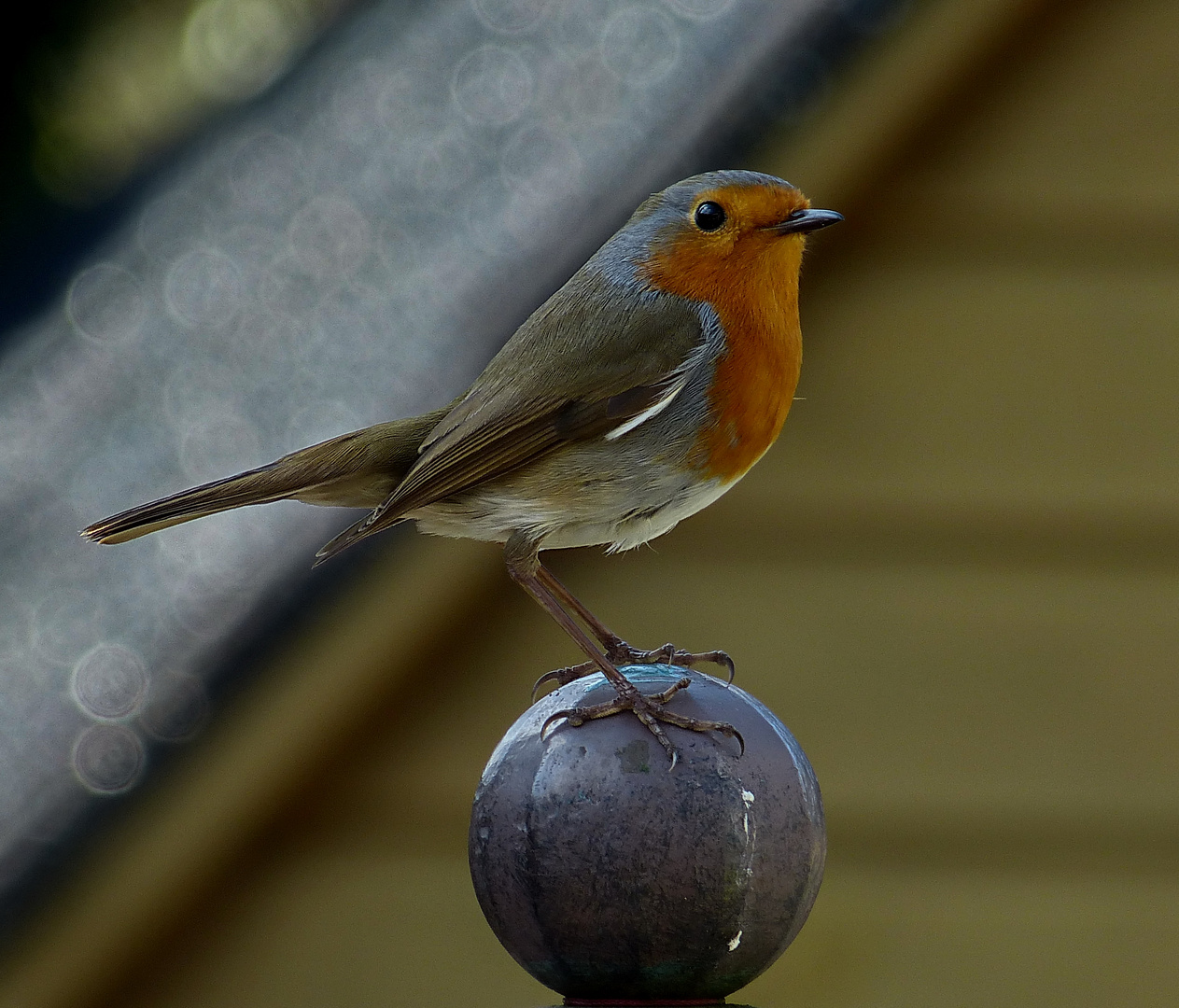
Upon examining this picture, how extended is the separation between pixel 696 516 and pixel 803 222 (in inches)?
32.6

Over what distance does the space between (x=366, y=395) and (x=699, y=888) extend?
1.36 metres

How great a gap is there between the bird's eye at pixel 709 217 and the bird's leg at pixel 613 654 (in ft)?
1.87

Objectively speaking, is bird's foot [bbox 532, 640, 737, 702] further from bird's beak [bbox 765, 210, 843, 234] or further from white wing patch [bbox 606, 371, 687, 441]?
bird's beak [bbox 765, 210, 843, 234]

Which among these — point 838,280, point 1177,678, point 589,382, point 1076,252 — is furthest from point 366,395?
point 1177,678

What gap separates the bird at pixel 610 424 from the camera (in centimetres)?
181

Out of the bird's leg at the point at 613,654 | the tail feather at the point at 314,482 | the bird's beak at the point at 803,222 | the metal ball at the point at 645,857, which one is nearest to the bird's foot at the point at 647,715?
the metal ball at the point at 645,857

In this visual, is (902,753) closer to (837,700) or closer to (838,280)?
(837,700)

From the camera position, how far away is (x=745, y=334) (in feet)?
6.20

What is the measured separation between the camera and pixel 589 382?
1865 mm

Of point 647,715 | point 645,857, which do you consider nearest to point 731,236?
point 647,715

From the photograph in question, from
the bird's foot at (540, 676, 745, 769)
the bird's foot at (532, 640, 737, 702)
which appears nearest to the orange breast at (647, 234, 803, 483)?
the bird's foot at (532, 640, 737, 702)

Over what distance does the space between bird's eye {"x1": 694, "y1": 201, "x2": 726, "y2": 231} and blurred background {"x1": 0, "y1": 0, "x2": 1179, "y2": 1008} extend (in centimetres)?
48

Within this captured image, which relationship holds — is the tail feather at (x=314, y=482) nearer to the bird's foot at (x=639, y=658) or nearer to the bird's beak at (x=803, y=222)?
the bird's foot at (x=639, y=658)

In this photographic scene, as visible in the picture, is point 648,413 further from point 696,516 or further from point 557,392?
point 696,516
